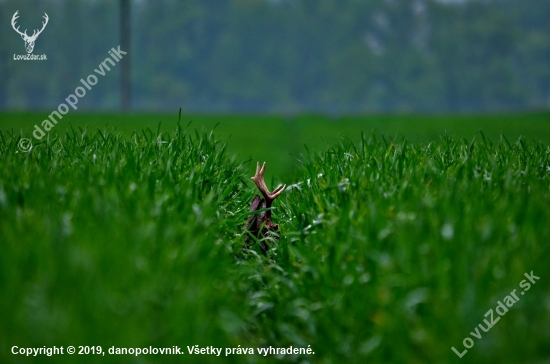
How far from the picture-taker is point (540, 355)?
2494 millimetres

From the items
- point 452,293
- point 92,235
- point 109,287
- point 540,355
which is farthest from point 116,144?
point 540,355

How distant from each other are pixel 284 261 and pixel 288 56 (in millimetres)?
64989

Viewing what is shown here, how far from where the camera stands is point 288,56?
Result: 67.8 meters

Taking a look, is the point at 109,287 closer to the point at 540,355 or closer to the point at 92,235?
the point at 92,235

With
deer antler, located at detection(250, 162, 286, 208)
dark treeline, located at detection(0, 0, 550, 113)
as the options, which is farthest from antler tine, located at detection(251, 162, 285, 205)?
dark treeline, located at detection(0, 0, 550, 113)

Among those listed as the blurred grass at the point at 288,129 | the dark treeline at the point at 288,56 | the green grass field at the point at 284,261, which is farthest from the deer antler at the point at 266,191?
the dark treeline at the point at 288,56

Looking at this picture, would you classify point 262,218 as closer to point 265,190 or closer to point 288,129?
point 265,190

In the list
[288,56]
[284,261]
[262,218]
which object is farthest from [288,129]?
[288,56]

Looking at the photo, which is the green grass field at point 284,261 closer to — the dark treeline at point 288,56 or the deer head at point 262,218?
the deer head at point 262,218

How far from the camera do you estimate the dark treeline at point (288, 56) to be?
65.9m

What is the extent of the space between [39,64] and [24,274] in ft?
232

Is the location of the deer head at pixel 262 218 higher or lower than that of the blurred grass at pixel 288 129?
lower

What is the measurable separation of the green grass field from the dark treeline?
59.4m

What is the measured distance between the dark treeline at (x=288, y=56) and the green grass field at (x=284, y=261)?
195 feet
